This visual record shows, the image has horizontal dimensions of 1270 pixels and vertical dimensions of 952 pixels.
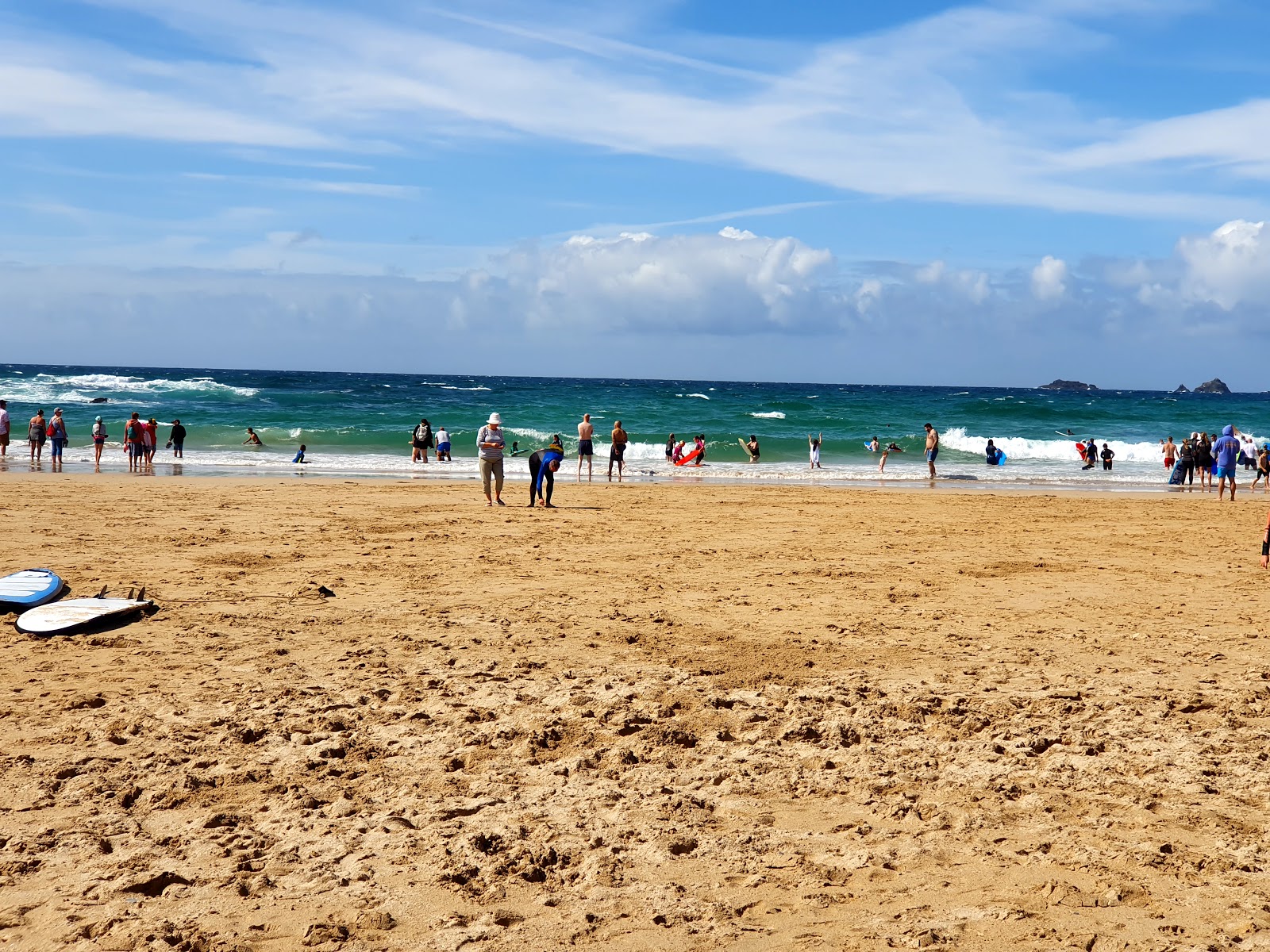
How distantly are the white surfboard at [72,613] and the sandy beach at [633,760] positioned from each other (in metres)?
0.13

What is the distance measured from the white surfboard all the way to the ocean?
58.8 ft

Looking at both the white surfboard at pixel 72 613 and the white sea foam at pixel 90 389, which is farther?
the white sea foam at pixel 90 389

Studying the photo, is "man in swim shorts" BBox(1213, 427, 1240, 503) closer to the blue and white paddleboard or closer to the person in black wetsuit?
the person in black wetsuit

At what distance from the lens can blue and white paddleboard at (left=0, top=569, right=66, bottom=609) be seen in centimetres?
791

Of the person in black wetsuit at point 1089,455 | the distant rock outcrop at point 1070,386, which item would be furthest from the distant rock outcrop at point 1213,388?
the person in black wetsuit at point 1089,455

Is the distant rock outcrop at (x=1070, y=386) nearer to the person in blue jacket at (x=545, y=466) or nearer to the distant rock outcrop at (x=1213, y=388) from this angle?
the distant rock outcrop at (x=1213, y=388)

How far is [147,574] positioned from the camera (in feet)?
31.6

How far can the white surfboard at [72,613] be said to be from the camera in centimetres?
730

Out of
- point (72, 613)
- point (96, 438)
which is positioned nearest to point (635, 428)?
point (96, 438)

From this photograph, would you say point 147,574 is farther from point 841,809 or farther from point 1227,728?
point 1227,728

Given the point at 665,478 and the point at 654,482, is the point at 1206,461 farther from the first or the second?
the point at 654,482

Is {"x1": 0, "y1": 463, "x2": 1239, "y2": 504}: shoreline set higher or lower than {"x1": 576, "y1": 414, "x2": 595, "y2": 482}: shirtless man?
lower

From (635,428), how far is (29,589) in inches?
1700

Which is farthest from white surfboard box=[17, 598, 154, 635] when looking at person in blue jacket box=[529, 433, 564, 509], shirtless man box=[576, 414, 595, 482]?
shirtless man box=[576, 414, 595, 482]
